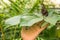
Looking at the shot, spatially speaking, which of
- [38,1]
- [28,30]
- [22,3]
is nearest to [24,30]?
[28,30]

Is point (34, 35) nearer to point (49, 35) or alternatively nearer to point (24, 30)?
point (24, 30)

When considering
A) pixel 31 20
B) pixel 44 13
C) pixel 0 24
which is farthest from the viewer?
pixel 0 24

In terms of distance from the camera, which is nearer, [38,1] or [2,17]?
[38,1]

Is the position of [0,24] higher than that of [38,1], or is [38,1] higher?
[38,1]

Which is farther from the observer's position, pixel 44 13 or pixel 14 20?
pixel 44 13

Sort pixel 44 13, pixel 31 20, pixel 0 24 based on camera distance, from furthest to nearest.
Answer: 1. pixel 0 24
2. pixel 44 13
3. pixel 31 20

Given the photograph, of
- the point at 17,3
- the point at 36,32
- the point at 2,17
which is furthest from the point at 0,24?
the point at 36,32

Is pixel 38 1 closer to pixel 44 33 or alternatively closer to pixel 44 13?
pixel 44 13

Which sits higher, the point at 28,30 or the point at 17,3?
the point at 17,3
